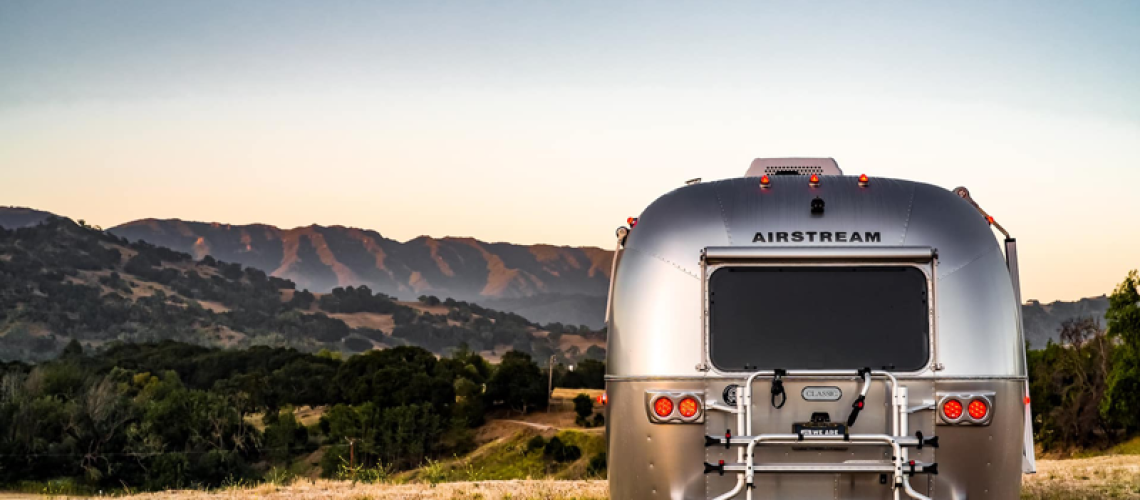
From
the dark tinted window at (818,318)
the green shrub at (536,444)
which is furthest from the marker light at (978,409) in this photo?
the green shrub at (536,444)

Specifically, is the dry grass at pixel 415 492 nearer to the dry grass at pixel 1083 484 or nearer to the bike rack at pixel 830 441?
the dry grass at pixel 1083 484

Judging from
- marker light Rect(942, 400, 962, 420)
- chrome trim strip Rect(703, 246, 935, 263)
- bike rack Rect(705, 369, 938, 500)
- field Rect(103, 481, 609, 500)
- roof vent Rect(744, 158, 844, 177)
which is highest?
roof vent Rect(744, 158, 844, 177)

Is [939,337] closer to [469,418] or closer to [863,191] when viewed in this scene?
[863,191]

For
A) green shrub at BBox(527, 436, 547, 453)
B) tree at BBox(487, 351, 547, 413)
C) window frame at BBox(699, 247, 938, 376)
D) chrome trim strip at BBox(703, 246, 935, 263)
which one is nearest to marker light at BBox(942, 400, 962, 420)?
window frame at BBox(699, 247, 938, 376)

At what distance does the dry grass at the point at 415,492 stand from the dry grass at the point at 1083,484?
5712 mm

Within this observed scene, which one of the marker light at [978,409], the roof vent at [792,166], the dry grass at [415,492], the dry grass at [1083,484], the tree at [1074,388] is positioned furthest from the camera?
the tree at [1074,388]

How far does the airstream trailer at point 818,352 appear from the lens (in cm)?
766

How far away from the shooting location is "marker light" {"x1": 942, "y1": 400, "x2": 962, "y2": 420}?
301 inches

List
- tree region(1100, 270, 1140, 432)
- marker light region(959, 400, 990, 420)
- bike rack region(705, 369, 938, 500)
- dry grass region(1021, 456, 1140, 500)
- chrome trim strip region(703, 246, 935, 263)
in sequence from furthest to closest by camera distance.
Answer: tree region(1100, 270, 1140, 432) < dry grass region(1021, 456, 1140, 500) < chrome trim strip region(703, 246, 935, 263) < marker light region(959, 400, 990, 420) < bike rack region(705, 369, 938, 500)

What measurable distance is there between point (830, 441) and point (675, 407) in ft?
3.34

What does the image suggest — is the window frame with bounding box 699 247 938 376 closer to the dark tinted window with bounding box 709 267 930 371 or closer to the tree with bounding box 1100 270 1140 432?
the dark tinted window with bounding box 709 267 930 371

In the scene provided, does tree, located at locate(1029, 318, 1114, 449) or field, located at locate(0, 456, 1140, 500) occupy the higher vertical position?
tree, located at locate(1029, 318, 1114, 449)

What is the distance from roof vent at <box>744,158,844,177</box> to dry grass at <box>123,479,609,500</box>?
556cm

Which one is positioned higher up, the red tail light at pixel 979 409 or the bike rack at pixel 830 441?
the red tail light at pixel 979 409
